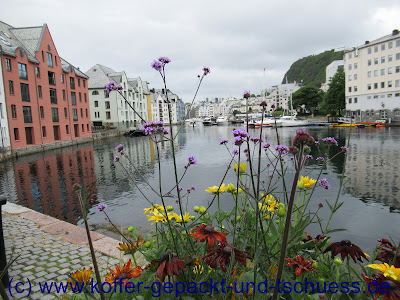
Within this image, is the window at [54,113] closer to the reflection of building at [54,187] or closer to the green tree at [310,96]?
the reflection of building at [54,187]

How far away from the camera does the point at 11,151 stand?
27453mm

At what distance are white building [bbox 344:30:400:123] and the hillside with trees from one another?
4290 inches

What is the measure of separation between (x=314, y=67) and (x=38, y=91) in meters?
179

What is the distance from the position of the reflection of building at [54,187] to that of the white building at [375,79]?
56710 mm

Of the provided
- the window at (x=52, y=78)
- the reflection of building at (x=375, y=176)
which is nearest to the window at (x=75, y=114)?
the window at (x=52, y=78)

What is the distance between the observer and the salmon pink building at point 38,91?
29703 mm

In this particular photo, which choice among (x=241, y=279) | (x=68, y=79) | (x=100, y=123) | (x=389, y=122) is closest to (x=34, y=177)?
(x=241, y=279)

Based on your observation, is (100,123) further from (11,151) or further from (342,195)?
(342,195)

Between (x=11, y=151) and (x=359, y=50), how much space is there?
64549mm

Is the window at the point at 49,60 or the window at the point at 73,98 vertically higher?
the window at the point at 49,60

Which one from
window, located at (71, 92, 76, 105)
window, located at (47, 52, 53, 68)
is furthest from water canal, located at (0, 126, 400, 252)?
window, located at (71, 92, 76, 105)

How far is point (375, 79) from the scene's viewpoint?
2228 inches

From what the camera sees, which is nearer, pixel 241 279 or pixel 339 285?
pixel 241 279

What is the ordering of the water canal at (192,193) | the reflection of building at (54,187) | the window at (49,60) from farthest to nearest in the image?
the window at (49,60) < the reflection of building at (54,187) < the water canal at (192,193)
